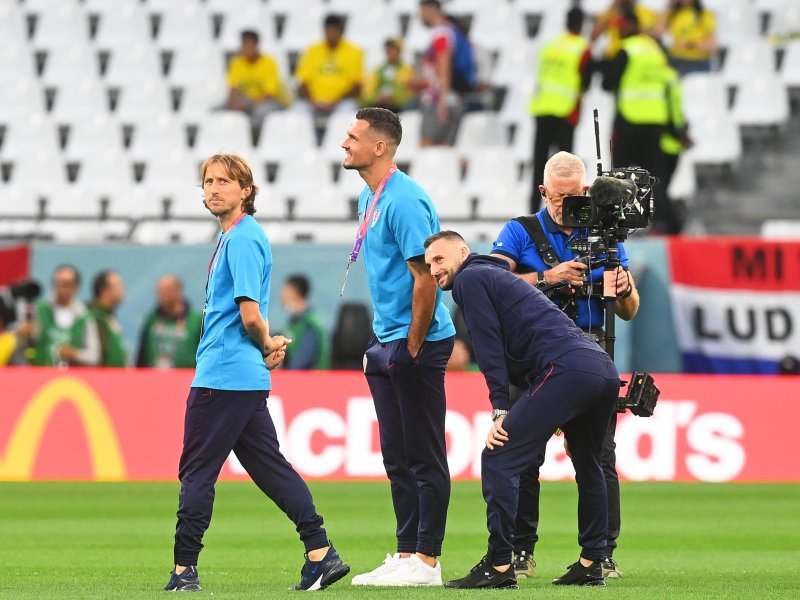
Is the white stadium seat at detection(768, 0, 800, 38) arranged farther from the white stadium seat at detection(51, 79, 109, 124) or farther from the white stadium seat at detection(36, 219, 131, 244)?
the white stadium seat at detection(51, 79, 109, 124)

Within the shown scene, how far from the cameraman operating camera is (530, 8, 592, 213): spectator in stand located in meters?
8.52

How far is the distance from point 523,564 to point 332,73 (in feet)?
39.6

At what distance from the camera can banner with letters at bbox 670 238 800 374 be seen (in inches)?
624

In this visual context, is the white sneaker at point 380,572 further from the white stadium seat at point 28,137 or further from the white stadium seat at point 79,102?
the white stadium seat at point 79,102

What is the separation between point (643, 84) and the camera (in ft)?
54.0

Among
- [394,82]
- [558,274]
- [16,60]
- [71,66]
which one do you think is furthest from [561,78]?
[558,274]

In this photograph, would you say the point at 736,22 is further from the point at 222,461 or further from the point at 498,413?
the point at 222,461

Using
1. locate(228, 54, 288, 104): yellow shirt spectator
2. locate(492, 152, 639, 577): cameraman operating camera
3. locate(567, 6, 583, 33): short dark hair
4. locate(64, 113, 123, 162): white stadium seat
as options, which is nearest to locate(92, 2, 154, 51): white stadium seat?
locate(64, 113, 123, 162): white stadium seat

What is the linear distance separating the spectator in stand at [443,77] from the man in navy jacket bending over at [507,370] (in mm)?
10941

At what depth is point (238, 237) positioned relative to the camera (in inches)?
292

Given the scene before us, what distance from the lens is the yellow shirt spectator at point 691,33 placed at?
742 inches

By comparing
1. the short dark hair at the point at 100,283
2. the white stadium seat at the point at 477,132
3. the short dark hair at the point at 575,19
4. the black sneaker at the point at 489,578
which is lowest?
the black sneaker at the point at 489,578

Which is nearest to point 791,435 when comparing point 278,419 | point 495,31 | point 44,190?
point 278,419

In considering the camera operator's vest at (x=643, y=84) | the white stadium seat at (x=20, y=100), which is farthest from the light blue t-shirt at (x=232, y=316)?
the white stadium seat at (x=20, y=100)
